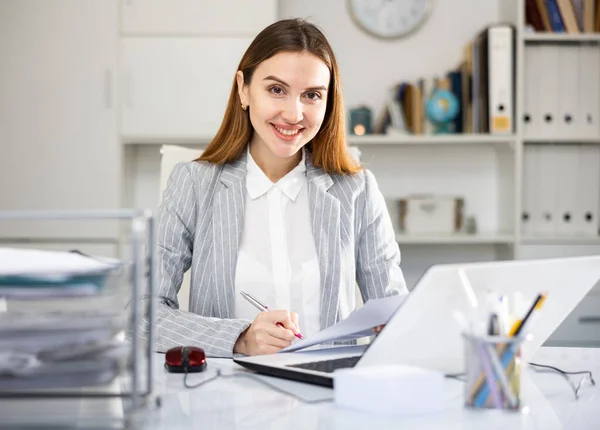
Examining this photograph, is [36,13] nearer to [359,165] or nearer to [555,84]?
[359,165]

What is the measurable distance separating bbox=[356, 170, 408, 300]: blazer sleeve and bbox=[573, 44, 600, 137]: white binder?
1559 mm

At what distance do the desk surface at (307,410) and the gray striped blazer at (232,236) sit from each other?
60cm

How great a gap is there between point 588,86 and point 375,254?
167cm

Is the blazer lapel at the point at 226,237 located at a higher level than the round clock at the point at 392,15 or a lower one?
lower

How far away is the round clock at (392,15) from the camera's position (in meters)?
3.36

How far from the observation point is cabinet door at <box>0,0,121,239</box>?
10.3 feet

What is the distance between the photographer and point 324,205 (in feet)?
6.09

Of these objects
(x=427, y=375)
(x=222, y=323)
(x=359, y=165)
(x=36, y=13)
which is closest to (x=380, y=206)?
(x=359, y=165)

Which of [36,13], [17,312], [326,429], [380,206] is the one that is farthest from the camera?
[36,13]

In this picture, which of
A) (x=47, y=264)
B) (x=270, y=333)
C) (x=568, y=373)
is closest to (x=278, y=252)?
(x=270, y=333)

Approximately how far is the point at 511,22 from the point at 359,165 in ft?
5.15

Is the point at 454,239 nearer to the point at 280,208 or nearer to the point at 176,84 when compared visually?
the point at 176,84

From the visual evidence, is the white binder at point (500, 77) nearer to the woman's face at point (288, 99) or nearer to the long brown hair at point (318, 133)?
the long brown hair at point (318, 133)

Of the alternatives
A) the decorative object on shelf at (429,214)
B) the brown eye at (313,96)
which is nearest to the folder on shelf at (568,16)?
the decorative object on shelf at (429,214)
